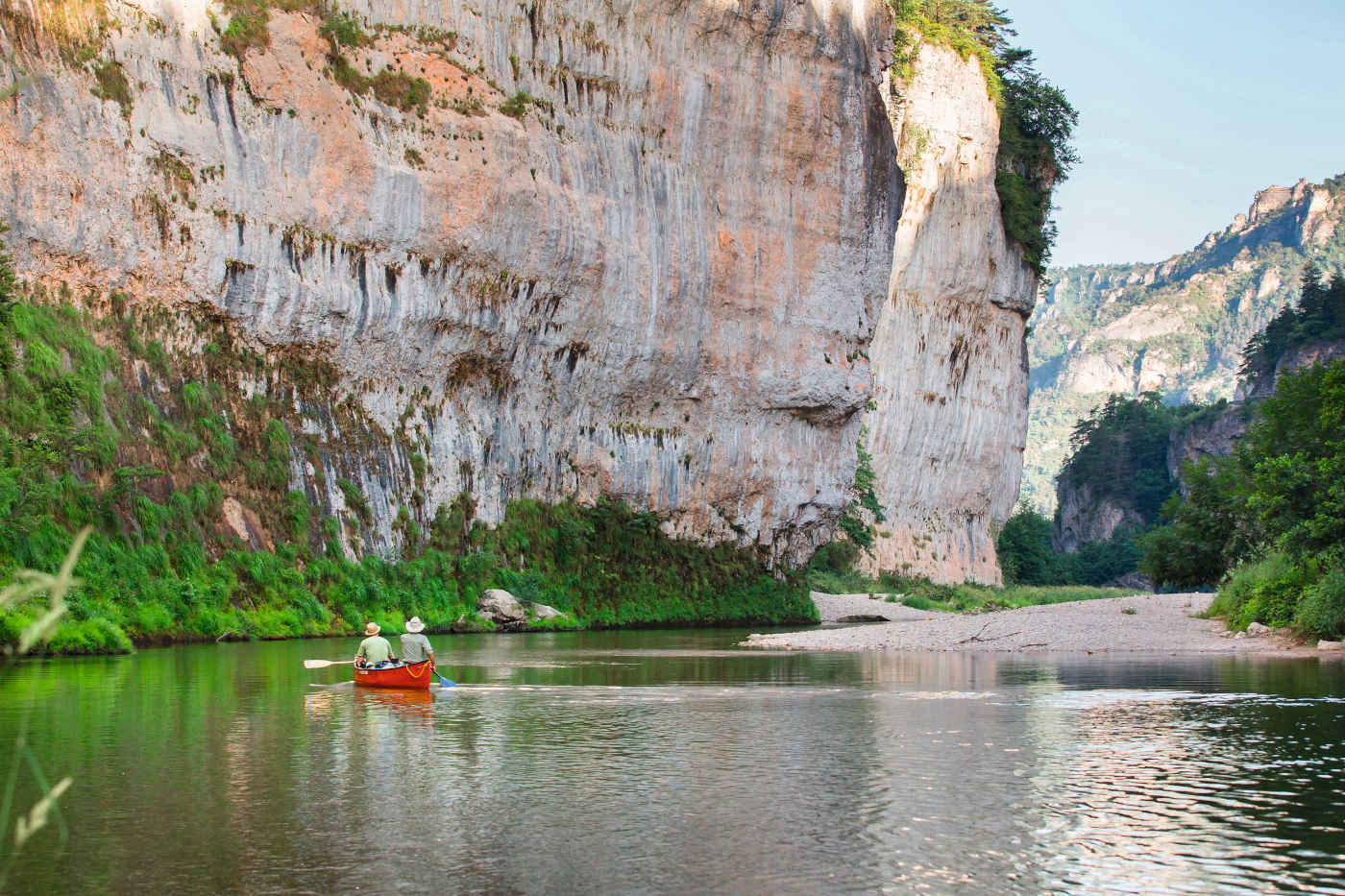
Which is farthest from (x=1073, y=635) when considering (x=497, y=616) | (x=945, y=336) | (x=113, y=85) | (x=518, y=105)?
(x=945, y=336)

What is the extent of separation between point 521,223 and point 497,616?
12.4m

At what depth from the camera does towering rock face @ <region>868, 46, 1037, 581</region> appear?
229 feet

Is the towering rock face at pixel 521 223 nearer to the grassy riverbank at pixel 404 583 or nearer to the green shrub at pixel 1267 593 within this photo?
the grassy riverbank at pixel 404 583

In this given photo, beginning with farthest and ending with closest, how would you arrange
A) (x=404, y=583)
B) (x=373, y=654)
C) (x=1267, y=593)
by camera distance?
(x=404, y=583), (x=1267, y=593), (x=373, y=654)

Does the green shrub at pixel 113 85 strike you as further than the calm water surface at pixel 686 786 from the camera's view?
Yes

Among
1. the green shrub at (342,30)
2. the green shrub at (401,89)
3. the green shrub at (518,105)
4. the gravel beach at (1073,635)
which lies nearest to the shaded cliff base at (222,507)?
the green shrub at (401,89)

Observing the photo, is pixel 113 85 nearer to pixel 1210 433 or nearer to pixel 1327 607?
pixel 1327 607

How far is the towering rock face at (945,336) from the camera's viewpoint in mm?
69812

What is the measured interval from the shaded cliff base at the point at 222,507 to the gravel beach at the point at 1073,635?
9883 mm

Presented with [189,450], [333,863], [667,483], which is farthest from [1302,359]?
[333,863]

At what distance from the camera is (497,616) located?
4153 cm

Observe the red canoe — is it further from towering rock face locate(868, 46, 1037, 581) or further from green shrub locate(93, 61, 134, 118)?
towering rock face locate(868, 46, 1037, 581)

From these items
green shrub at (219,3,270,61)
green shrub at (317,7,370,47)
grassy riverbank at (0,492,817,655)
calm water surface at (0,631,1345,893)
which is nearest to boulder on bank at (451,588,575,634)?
grassy riverbank at (0,492,817,655)

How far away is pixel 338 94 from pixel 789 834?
115 ft
